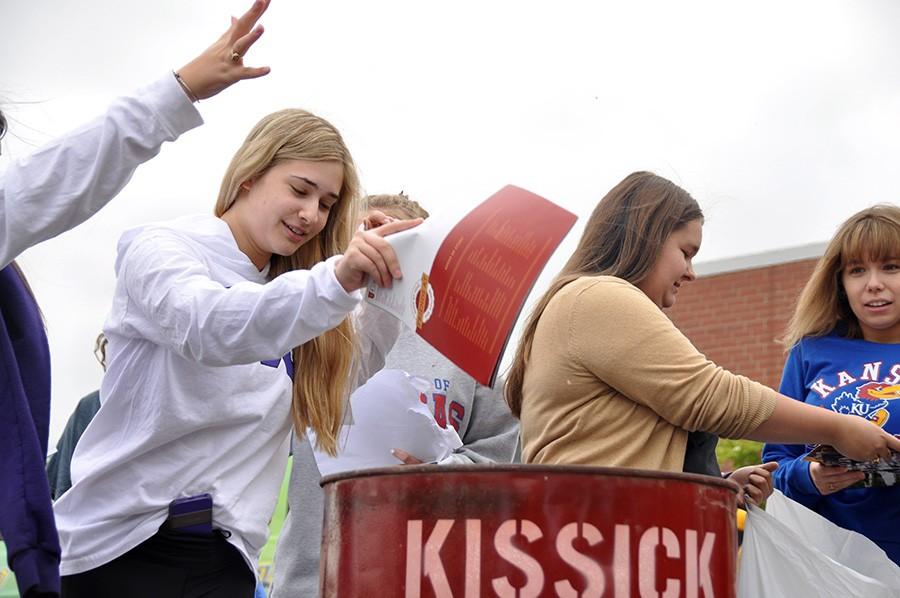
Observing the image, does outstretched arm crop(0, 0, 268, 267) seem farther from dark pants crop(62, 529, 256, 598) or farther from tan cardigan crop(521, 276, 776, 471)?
tan cardigan crop(521, 276, 776, 471)

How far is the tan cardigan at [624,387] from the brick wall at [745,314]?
1190 cm

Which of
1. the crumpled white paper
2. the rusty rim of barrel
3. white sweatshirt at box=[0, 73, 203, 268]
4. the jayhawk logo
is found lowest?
the crumpled white paper

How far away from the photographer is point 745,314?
1491 cm

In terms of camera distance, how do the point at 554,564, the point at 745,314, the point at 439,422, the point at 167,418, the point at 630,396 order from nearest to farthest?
the point at 554,564 → the point at 167,418 → the point at 630,396 → the point at 439,422 → the point at 745,314

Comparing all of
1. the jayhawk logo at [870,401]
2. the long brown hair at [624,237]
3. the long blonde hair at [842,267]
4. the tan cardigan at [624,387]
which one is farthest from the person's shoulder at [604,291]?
the long blonde hair at [842,267]

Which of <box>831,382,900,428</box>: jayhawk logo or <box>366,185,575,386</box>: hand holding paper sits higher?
<box>366,185,575,386</box>: hand holding paper

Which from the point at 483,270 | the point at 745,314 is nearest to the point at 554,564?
the point at 483,270

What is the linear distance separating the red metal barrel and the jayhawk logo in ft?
4.34

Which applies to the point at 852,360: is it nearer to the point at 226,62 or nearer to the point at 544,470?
the point at 544,470

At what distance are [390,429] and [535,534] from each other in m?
1.47

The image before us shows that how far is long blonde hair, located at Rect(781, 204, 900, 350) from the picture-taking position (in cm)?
350

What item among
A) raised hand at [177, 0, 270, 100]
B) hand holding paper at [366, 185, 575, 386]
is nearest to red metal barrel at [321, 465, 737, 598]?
hand holding paper at [366, 185, 575, 386]

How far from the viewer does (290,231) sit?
2668 mm

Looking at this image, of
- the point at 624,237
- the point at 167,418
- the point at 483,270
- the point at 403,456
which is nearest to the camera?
the point at 483,270
